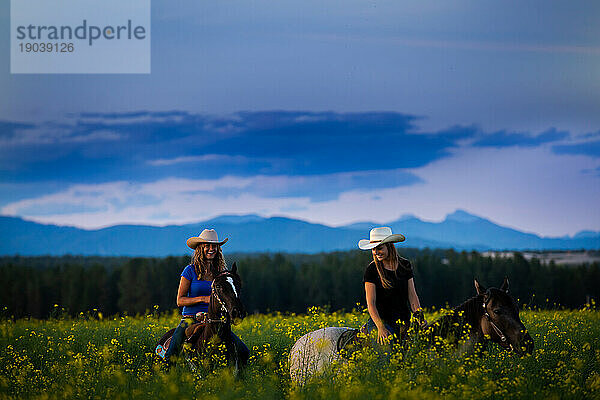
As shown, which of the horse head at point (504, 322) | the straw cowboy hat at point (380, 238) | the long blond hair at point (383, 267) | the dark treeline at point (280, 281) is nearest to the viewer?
the horse head at point (504, 322)

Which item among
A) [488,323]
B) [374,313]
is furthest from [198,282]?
[488,323]

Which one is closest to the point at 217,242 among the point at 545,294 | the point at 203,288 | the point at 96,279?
the point at 203,288

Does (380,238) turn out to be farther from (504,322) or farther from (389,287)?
(504,322)

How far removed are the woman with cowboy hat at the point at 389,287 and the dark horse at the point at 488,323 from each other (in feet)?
1.50

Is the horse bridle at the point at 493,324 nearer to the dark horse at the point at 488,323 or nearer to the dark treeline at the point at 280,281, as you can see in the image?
the dark horse at the point at 488,323

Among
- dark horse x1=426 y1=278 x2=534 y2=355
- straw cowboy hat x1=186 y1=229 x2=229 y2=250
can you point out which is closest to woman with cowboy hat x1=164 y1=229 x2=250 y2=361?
straw cowboy hat x1=186 y1=229 x2=229 y2=250

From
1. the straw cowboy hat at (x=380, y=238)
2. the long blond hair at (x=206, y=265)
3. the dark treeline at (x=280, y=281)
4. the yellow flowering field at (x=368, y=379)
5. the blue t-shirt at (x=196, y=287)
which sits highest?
the straw cowboy hat at (x=380, y=238)

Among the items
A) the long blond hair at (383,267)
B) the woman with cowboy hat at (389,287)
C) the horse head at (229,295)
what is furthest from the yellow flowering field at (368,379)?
the long blond hair at (383,267)

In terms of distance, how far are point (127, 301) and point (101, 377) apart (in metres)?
53.7

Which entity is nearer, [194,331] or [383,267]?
[383,267]

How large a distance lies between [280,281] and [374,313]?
59.7 meters

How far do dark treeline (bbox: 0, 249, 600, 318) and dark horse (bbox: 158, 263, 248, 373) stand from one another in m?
46.2

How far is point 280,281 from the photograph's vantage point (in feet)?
224

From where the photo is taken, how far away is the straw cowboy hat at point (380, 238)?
930 cm
